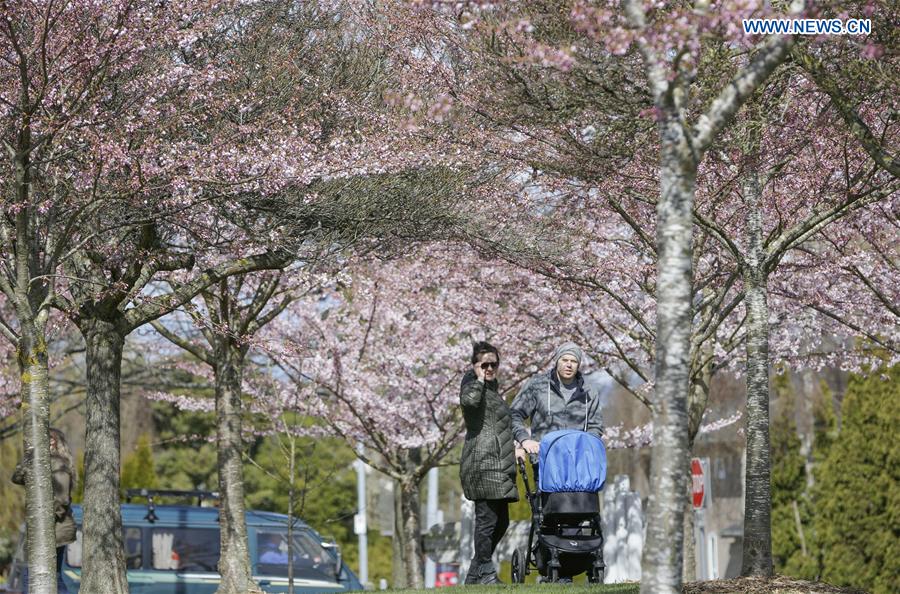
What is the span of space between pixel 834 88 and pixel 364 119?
5216mm

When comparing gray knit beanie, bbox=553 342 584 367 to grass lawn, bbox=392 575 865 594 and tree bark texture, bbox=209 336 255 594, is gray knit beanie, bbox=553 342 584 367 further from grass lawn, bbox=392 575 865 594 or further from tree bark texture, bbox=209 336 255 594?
tree bark texture, bbox=209 336 255 594

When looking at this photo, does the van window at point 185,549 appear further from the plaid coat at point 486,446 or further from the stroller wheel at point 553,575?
the stroller wheel at point 553,575

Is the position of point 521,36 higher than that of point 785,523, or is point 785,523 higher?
point 521,36

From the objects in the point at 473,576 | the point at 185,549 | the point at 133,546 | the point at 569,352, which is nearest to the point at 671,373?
the point at 569,352

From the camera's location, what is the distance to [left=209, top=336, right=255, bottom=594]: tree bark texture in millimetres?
14883

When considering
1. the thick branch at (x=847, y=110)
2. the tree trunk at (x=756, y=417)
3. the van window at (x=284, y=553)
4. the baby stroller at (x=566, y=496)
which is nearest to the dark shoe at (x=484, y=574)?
the baby stroller at (x=566, y=496)

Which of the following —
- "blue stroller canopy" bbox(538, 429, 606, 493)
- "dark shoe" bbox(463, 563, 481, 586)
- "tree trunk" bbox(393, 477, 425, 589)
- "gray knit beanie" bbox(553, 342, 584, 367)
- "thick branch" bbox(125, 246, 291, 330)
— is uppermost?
"thick branch" bbox(125, 246, 291, 330)

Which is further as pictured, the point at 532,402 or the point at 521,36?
the point at 532,402

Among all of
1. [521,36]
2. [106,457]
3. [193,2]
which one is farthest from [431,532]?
[521,36]

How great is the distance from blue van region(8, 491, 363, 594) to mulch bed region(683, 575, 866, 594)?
26.1 ft

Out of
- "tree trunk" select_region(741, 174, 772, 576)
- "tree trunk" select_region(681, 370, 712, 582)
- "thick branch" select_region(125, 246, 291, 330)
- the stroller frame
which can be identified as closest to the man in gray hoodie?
the stroller frame

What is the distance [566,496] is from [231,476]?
711 centimetres

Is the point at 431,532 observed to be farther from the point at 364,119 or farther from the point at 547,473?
the point at 547,473

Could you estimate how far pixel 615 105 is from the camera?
361 inches
